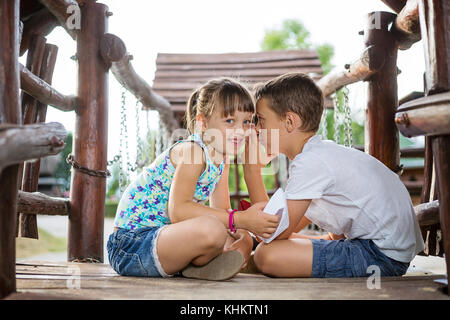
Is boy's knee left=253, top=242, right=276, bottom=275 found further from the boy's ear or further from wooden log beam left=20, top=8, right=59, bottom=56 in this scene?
wooden log beam left=20, top=8, right=59, bottom=56

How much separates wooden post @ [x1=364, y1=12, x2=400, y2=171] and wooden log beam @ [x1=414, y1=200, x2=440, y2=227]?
37 cm

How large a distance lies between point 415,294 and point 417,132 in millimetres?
509

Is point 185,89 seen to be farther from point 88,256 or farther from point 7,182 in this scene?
point 7,182

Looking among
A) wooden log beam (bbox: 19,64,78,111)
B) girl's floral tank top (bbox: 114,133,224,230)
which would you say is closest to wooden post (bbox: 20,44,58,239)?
wooden log beam (bbox: 19,64,78,111)

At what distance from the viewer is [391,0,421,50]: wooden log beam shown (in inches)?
93.2

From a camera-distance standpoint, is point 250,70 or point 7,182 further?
point 250,70

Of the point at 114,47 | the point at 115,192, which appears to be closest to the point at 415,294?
the point at 114,47

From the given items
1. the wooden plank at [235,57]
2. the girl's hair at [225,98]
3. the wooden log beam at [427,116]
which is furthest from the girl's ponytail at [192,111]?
the wooden plank at [235,57]

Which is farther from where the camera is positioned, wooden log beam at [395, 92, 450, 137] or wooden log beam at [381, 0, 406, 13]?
A: wooden log beam at [381, 0, 406, 13]

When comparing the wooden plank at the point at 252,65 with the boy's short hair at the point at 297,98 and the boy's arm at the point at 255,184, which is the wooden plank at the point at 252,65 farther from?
the boy's short hair at the point at 297,98

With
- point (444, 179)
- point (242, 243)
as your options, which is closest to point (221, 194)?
point (242, 243)

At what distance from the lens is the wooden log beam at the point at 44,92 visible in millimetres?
2338

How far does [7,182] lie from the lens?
1.32m

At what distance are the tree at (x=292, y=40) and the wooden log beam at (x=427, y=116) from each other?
76.8ft
